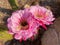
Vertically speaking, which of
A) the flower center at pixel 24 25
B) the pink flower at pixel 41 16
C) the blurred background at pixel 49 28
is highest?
the pink flower at pixel 41 16

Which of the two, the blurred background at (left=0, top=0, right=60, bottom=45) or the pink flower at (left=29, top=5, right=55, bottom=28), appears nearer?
the pink flower at (left=29, top=5, right=55, bottom=28)

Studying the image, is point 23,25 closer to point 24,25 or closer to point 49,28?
point 24,25

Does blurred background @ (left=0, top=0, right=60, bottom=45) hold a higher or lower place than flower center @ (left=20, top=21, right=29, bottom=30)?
lower

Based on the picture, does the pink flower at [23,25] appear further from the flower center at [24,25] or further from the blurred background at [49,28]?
the blurred background at [49,28]

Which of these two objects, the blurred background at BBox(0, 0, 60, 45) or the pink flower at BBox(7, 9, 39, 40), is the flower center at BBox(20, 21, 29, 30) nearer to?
the pink flower at BBox(7, 9, 39, 40)

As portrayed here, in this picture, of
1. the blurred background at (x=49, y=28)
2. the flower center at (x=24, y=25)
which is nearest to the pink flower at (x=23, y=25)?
the flower center at (x=24, y=25)

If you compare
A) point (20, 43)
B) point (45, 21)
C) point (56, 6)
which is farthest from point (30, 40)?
point (56, 6)

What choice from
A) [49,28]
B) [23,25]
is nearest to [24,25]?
[23,25]

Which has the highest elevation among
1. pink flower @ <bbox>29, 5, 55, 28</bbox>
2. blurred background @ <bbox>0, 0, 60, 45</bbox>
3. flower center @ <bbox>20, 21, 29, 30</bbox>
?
pink flower @ <bbox>29, 5, 55, 28</bbox>

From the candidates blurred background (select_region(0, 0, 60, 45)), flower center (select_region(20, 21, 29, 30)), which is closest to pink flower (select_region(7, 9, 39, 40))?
flower center (select_region(20, 21, 29, 30))
